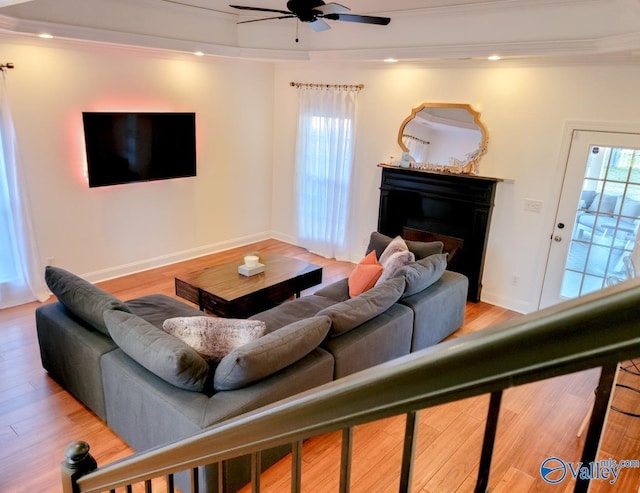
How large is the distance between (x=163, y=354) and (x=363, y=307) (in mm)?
1396

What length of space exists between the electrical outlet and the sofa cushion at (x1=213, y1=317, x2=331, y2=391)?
320 centimetres

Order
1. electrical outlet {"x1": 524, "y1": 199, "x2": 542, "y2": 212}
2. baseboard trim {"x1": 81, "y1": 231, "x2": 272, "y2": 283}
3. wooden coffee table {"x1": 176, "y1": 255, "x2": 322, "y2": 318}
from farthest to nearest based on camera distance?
baseboard trim {"x1": 81, "y1": 231, "x2": 272, "y2": 283} < electrical outlet {"x1": 524, "y1": 199, "x2": 542, "y2": 212} < wooden coffee table {"x1": 176, "y1": 255, "x2": 322, "y2": 318}

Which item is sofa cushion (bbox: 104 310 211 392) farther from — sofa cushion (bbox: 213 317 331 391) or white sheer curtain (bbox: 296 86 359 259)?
white sheer curtain (bbox: 296 86 359 259)

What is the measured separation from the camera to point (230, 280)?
179 inches

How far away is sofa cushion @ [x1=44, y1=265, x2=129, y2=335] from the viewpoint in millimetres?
3033

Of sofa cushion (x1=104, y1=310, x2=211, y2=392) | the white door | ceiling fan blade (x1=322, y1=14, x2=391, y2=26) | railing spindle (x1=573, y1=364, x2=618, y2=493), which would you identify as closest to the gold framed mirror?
the white door

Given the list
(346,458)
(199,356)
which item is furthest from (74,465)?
(199,356)

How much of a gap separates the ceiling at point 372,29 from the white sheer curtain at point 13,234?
937mm

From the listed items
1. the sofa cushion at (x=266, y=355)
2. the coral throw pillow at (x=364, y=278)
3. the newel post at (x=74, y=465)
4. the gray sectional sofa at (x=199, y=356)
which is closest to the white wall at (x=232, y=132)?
the gray sectional sofa at (x=199, y=356)

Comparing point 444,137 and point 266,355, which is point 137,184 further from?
point 266,355

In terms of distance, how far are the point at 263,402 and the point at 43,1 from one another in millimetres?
4070

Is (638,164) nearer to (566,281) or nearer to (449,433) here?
(566,281)

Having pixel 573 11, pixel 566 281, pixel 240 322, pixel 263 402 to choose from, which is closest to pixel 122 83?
pixel 240 322

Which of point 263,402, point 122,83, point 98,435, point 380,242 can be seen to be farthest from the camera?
point 122,83
